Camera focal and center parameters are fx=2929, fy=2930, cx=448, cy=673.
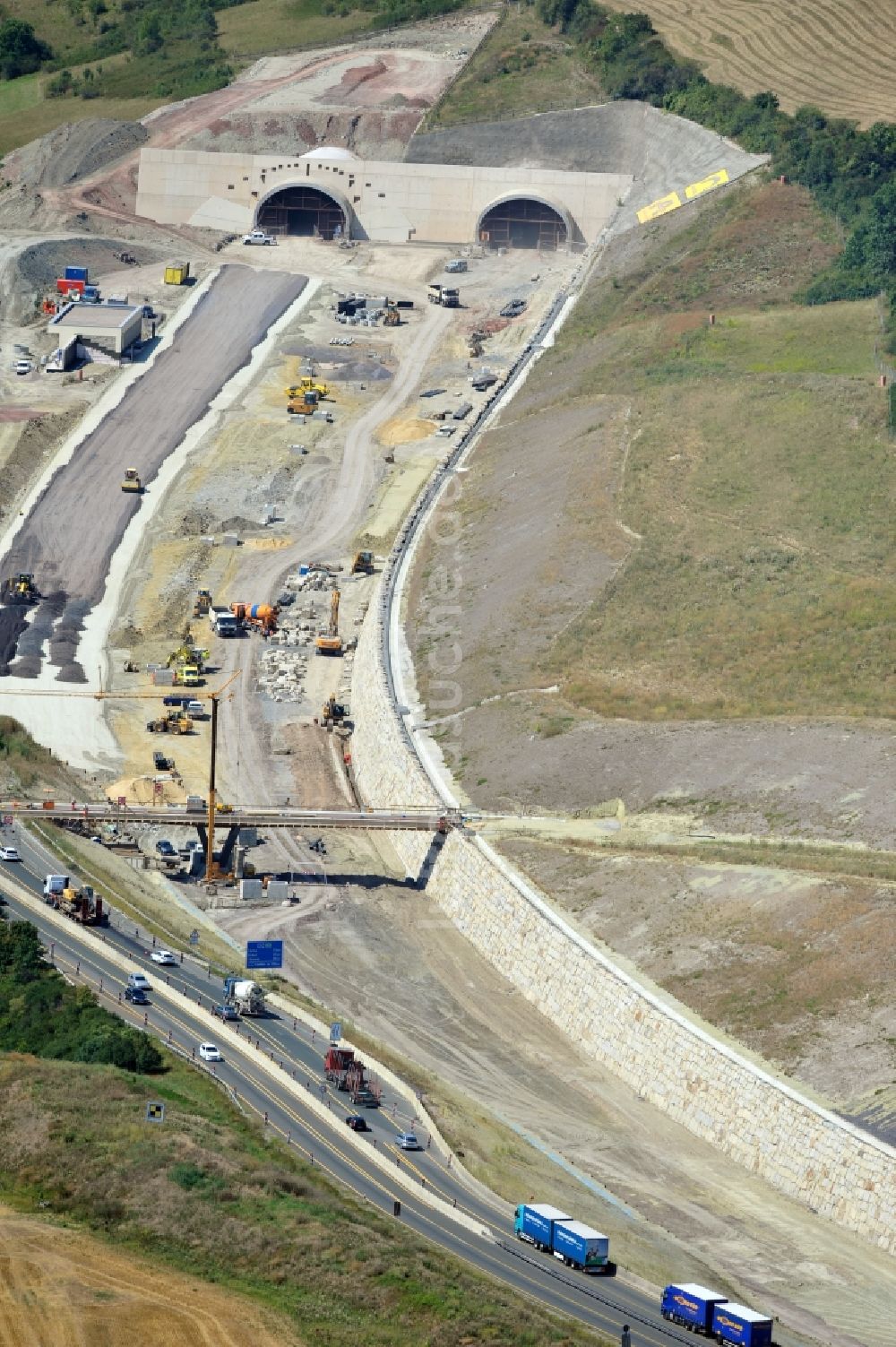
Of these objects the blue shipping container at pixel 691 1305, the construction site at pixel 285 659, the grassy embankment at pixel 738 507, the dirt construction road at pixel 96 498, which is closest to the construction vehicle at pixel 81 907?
the construction site at pixel 285 659

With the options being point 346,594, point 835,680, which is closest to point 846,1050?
point 835,680

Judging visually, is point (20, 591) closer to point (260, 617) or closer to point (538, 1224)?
point (260, 617)

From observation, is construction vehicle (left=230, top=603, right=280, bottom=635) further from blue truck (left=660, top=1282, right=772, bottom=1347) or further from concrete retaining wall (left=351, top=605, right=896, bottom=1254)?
blue truck (left=660, top=1282, right=772, bottom=1347)

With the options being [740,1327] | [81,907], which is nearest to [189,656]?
[81,907]

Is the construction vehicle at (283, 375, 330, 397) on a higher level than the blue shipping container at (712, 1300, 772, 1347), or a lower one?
higher

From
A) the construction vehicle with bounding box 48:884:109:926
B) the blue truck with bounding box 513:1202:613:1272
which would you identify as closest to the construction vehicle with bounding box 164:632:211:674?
the construction vehicle with bounding box 48:884:109:926

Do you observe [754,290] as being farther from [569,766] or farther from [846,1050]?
[846,1050]

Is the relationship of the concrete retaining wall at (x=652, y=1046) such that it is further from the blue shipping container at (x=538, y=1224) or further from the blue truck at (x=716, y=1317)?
the blue truck at (x=716, y=1317)
